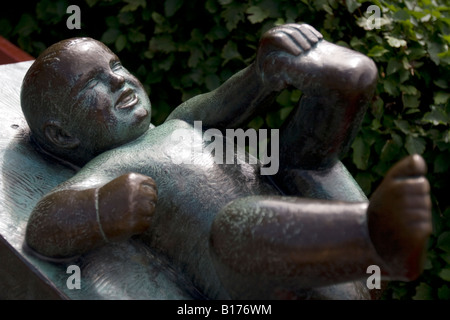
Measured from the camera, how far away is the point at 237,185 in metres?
2.00

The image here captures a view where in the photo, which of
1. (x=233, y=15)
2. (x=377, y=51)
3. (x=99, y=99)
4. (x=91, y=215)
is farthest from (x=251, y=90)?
(x=233, y=15)

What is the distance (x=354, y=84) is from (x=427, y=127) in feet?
4.37

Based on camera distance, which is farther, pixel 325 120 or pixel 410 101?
pixel 410 101

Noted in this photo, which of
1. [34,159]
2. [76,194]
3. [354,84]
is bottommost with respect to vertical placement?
[34,159]

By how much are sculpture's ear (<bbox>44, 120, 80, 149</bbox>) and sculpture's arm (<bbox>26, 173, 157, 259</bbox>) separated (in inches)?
11.1

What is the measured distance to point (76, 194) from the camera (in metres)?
1.84

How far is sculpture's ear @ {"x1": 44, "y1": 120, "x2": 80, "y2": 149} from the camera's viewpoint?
6.96ft

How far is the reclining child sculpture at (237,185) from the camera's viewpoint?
1.55m

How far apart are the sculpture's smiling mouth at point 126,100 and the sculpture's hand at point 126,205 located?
35 cm

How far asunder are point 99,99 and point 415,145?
1.50m

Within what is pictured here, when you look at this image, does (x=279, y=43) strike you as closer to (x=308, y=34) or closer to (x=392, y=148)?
(x=308, y=34)

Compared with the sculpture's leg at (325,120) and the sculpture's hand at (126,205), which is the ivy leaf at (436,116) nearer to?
the sculpture's leg at (325,120)
